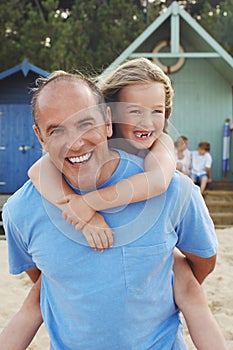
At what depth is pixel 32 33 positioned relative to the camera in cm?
1530

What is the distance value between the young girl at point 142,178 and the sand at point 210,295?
191 centimetres

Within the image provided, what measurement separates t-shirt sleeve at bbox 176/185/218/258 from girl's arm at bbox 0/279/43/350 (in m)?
0.53

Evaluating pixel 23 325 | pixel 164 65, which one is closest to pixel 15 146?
pixel 164 65

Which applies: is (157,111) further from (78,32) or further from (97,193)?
(78,32)

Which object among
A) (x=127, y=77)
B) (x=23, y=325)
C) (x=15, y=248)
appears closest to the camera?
(x=15, y=248)

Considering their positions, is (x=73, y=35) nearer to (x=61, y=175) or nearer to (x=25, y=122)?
(x=25, y=122)

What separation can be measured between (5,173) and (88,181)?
965 centimetres

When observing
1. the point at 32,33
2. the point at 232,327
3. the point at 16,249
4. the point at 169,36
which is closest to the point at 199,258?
the point at 16,249

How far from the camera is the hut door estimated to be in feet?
35.4

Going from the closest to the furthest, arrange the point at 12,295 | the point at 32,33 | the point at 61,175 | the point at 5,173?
1. the point at 61,175
2. the point at 12,295
3. the point at 5,173
4. the point at 32,33

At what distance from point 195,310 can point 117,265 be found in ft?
1.16

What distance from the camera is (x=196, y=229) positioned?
145 centimetres

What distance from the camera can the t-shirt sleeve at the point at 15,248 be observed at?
57.2 inches

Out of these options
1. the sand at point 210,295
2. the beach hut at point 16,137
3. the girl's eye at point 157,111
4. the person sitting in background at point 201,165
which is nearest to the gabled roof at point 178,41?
the person sitting in background at point 201,165
